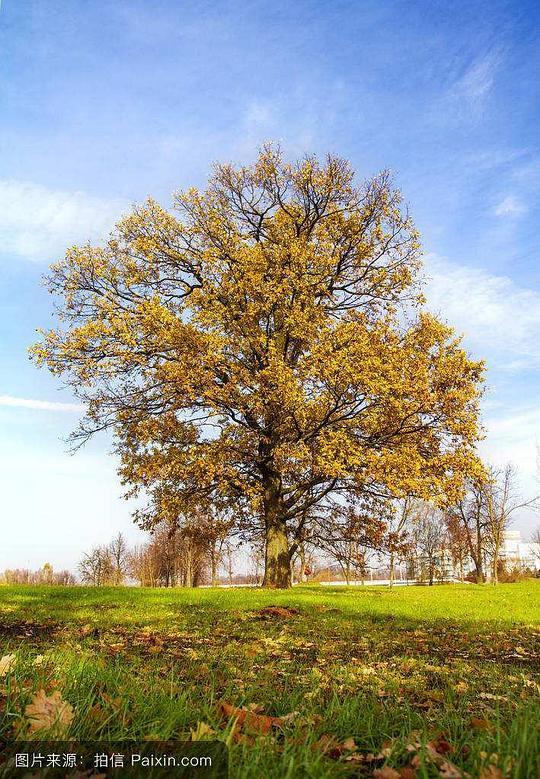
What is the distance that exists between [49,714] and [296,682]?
2693mm

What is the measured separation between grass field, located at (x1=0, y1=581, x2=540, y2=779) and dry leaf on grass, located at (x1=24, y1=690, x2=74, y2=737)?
60mm

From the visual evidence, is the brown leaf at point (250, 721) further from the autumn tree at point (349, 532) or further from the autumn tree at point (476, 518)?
the autumn tree at point (476, 518)

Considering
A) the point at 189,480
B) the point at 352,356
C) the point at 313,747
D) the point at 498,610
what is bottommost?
the point at 498,610

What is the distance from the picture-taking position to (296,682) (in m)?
4.98

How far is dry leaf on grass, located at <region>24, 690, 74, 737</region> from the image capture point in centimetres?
262

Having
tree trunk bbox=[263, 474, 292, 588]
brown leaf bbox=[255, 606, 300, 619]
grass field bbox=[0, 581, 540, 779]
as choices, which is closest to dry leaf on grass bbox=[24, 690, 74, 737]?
grass field bbox=[0, 581, 540, 779]

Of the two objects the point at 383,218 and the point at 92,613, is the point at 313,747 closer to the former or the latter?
the point at 92,613

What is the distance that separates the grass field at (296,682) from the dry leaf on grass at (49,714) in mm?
60

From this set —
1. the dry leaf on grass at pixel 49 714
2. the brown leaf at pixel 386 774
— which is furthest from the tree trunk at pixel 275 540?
the brown leaf at pixel 386 774

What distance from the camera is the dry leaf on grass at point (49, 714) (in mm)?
2617

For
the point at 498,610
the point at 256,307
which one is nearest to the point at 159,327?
the point at 256,307

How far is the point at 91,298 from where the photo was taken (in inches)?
834

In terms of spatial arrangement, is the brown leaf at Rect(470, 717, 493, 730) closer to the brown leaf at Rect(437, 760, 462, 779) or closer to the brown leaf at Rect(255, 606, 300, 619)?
the brown leaf at Rect(437, 760, 462, 779)

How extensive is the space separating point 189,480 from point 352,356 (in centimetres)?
684
